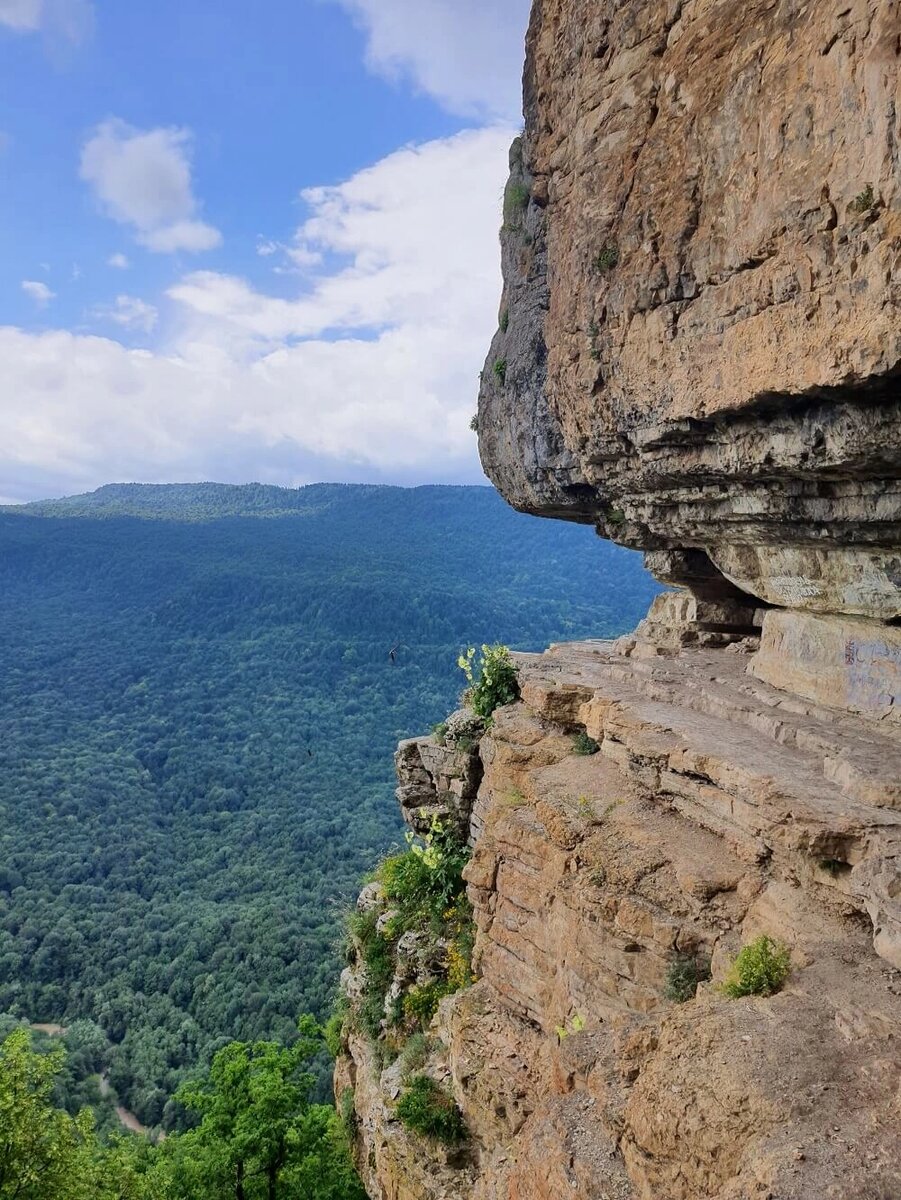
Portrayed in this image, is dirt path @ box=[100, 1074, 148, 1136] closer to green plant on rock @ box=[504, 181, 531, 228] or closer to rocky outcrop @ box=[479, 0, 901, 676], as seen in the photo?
rocky outcrop @ box=[479, 0, 901, 676]

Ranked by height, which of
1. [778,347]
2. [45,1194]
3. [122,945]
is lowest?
[122,945]

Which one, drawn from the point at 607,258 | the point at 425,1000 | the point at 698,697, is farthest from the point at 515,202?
the point at 425,1000

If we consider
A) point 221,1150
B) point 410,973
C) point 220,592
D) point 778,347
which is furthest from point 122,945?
point 220,592

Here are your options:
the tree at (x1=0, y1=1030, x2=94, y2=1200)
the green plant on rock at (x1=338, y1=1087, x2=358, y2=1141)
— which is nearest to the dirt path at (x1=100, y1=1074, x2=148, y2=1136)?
the tree at (x1=0, y1=1030, x2=94, y2=1200)

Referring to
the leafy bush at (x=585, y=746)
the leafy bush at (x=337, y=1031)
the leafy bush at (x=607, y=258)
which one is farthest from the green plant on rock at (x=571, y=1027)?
the leafy bush at (x=607, y=258)

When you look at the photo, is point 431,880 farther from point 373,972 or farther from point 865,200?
point 865,200

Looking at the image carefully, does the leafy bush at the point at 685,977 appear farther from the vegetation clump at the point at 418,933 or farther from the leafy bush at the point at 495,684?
the leafy bush at the point at 495,684

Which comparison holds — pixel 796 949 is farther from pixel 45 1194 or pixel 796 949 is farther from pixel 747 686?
pixel 45 1194
